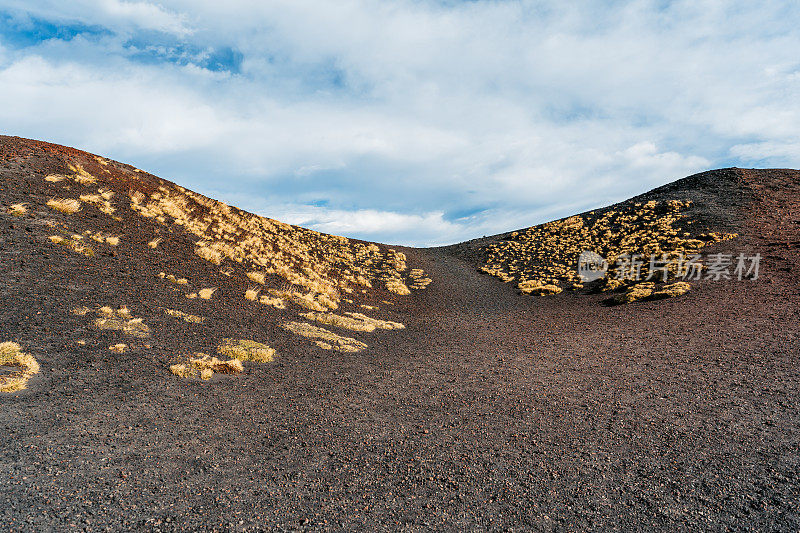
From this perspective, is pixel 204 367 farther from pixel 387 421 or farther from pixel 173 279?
pixel 173 279

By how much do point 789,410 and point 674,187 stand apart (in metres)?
51.5

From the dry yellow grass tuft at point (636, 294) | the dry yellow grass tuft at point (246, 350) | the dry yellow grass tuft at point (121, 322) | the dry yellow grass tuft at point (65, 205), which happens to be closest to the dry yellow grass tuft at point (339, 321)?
the dry yellow grass tuft at point (246, 350)

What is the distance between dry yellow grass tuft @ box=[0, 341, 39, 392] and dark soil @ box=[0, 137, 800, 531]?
0.35 m

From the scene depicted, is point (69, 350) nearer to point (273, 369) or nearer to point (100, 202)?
point (273, 369)

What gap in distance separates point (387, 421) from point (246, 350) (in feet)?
21.5

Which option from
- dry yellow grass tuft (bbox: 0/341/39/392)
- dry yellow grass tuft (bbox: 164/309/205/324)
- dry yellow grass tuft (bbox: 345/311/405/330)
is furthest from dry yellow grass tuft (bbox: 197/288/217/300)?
dry yellow grass tuft (bbox: 345/311/405/330)

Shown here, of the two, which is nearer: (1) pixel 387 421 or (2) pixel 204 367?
(1) pixel 387 421

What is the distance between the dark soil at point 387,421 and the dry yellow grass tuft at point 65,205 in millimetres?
475

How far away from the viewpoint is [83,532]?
5.54 m

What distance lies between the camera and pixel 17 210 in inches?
689

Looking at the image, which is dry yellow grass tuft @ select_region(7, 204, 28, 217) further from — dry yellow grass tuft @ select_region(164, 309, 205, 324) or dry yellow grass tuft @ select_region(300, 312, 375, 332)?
dry yellow grass tuft @ select_region(300, 312, 375, 332)

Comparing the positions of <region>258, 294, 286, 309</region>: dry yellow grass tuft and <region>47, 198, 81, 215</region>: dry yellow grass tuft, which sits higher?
<region>47, 198, 81, 215</region>: dry yellow grass tuft

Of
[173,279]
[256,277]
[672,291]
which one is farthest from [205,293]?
[672,291]

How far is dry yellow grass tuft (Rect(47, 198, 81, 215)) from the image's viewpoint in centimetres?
1912
